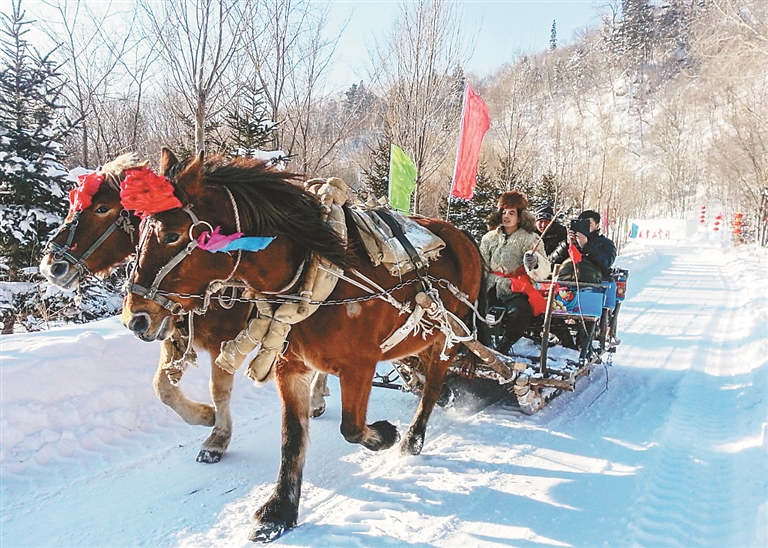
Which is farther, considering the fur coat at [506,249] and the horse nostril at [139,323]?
the fur coat at [506,249]

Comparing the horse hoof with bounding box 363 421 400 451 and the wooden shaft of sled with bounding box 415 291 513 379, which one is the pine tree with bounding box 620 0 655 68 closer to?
the wooden shaft of sled with bounding box 415 291 513 379

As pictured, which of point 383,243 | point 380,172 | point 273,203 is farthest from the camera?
point 380,172

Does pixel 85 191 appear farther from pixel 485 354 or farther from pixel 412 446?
pixel 485 354

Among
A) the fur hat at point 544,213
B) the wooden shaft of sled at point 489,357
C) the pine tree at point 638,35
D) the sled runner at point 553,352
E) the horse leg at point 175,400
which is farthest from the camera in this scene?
the pine tree at point 638,35

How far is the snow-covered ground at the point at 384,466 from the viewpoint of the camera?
2869 millimetres

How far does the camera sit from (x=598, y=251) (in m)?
5.71

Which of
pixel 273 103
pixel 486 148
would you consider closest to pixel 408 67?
pixel 273 103

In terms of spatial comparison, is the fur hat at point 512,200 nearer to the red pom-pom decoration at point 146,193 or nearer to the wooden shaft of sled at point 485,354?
the wooden shaft of sled at point 485,354

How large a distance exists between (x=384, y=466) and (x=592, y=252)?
3492 mm

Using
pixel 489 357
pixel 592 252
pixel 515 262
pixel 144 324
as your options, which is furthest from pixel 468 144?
pixel 144 324

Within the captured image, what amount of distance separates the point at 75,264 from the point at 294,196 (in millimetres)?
1644

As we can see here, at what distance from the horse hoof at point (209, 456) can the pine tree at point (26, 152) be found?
5.97m

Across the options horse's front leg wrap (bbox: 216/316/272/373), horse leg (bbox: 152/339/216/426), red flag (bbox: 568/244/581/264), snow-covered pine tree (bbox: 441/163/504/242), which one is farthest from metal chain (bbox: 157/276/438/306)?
snow-covered pine tree (bbox: 441/163/504/242)

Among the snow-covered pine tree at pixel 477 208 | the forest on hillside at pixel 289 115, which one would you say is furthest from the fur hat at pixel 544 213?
the snow-covered pine tree at pixel 477 208
